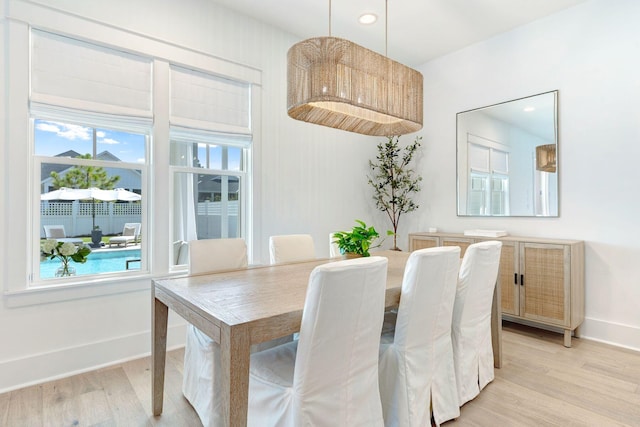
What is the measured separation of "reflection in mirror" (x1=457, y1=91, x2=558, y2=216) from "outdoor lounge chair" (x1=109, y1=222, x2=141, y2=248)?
135 inches

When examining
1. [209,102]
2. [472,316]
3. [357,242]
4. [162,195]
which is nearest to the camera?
[472,316]

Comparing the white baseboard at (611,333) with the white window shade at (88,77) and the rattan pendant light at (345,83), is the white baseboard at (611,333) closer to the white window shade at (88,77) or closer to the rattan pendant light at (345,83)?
the rattan pendant light at (345,83)

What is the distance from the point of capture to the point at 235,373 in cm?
125

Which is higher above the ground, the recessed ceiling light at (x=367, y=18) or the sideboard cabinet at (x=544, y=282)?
the recessed ceiling light at (x=367, y=18)

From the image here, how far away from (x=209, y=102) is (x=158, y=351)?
222cm

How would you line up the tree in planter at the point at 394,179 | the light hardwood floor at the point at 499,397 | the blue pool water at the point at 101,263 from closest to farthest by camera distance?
1. the light hardwood floor at the point at 499,397
2. the blue pool water at the point at 101,263
3. the tree in planter at the point at 394,179

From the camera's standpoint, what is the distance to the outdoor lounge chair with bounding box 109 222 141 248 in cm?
279

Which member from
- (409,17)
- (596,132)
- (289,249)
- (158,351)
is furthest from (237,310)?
(596,132)

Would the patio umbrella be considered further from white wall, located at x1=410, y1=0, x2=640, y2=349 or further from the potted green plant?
white wall, located at x1=410, y1=0, x2=640, y2=349

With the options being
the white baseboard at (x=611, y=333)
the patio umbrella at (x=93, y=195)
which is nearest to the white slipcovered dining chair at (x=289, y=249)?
the patio umbrella at (x=93, y=195)

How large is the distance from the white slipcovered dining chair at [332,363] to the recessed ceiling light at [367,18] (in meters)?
2.81

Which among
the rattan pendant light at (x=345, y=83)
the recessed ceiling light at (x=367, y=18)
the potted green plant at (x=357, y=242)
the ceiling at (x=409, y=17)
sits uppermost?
the ceiling at (x=409, y=17)

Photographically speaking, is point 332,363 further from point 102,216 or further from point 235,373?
point 102,216

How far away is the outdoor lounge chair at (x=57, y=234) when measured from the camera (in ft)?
8.23
